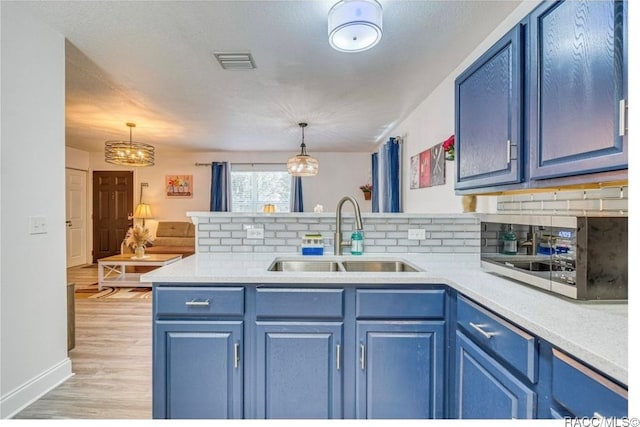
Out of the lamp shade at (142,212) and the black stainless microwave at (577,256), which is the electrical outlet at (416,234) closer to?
the black stainless microwave at (577,256)

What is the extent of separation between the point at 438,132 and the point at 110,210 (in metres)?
6.66

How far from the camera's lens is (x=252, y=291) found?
5.17 ft

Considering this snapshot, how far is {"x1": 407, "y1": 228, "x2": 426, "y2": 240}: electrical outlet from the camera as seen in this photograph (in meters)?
2.26

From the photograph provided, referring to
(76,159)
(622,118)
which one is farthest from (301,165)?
(76,159)

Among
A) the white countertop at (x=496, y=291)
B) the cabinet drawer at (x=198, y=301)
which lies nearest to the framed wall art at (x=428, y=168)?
the white countertop at (x=496, y=291)

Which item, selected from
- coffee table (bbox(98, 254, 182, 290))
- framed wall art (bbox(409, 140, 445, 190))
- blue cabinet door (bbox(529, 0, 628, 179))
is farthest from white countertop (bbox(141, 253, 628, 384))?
coffee table (bbox(98, 254, 182, 290))

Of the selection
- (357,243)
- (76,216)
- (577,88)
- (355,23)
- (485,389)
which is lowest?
(485,389)

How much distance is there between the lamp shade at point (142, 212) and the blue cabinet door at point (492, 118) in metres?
6.28

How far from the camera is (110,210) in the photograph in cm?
687

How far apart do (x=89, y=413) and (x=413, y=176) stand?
11.8 ft

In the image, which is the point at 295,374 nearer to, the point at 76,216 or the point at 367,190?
the point at 367,190

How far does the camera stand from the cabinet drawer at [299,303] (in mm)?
1568

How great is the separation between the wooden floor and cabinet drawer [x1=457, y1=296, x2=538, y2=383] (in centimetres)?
182
